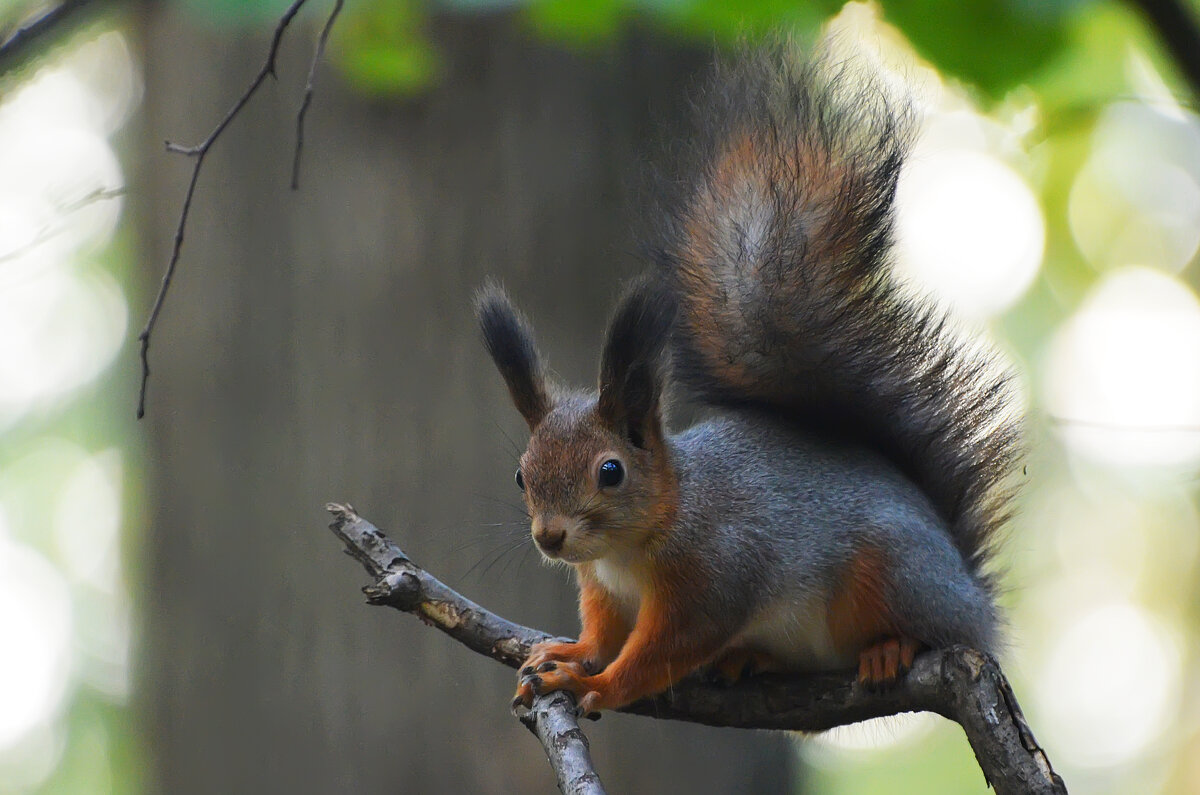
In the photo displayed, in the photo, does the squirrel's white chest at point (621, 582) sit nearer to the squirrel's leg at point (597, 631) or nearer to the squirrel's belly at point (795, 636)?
the squirrel's leg at point (597, 631)

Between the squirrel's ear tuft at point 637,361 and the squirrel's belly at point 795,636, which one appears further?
the squirrel's belly at point 795,636

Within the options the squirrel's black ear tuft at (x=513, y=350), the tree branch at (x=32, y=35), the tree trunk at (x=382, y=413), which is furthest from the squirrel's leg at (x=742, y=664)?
the tree branch at (x=32, y=35)

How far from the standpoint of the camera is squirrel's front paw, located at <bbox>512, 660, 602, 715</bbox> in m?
1.64

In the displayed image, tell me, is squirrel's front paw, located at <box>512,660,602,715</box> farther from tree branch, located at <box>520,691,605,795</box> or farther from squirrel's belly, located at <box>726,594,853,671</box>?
squirrel's belly, located at <box>726,594,853,671</box>

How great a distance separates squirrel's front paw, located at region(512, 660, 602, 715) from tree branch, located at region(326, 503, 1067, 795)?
34 millimetres

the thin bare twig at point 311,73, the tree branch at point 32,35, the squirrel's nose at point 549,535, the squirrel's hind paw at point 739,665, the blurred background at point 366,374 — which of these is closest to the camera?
the tree branch at point 32,35

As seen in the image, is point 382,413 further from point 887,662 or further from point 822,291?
point 887,662

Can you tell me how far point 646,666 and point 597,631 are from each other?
0.76 feet

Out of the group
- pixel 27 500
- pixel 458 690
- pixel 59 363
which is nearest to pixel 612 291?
pixel 458 690

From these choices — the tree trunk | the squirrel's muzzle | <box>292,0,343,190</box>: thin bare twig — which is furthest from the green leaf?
the tree trunk

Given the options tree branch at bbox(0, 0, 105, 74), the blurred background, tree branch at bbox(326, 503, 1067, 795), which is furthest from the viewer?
the blurred background

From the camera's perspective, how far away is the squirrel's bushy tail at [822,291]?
1.85 metres

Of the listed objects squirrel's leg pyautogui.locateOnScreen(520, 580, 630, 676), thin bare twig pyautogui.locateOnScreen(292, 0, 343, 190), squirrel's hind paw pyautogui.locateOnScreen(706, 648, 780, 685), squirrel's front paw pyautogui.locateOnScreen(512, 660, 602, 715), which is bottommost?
squirrel's front paw pyautogui.locateOnScreen(512, 660, 602, 715)

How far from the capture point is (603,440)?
174 centimetres
